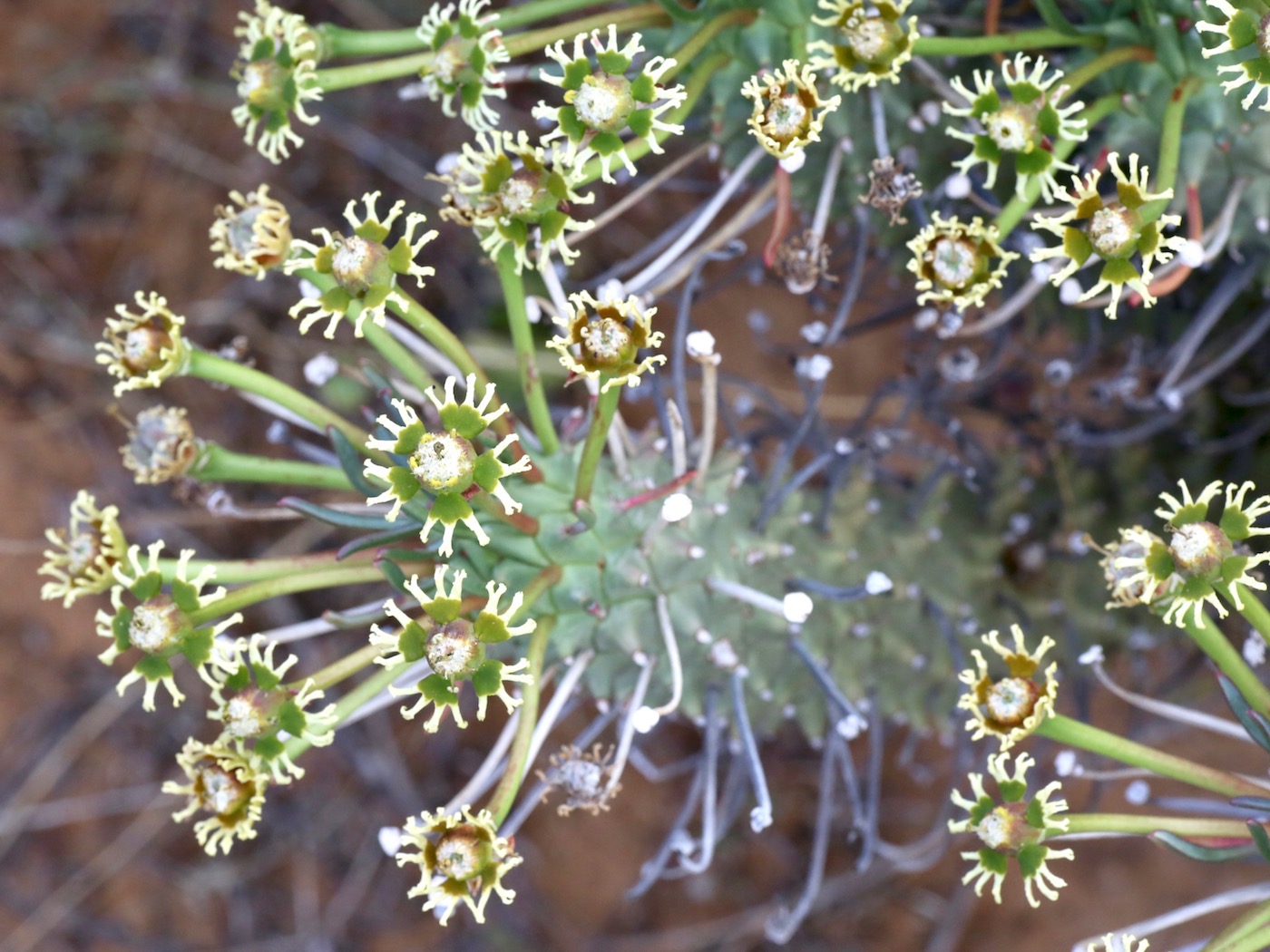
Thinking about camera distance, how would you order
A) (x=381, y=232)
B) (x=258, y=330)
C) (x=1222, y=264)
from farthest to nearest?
(x=258, y=330) → (x=1222, y=264) → (x=381, y=232)

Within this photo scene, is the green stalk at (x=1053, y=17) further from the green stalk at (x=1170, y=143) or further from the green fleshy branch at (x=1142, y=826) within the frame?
the green fleshy branch at (x=1142, y=826)

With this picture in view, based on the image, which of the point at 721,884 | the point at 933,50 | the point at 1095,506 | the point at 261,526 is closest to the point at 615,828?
the point at 721,884

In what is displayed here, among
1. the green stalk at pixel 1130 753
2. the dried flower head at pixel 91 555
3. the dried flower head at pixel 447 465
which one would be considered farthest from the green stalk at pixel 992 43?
the dried flower head at pixel 91 555

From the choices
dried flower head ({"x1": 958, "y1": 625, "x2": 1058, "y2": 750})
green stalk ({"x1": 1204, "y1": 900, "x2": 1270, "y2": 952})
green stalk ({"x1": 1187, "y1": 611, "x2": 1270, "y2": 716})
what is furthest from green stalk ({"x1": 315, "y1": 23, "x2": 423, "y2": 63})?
green stalk ({"x1": 1204, "y1": 900, "x2": 1270, "y2": 952})

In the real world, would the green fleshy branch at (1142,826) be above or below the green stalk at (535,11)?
below

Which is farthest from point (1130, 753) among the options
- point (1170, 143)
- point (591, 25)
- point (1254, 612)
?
point (591, 25)

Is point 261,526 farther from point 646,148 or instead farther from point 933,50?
point 933,50
